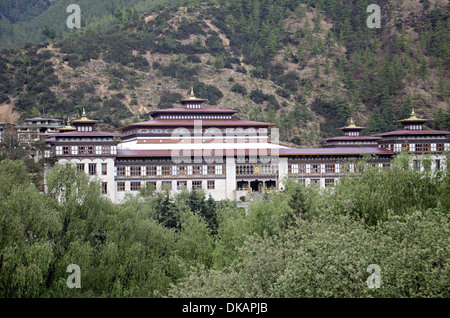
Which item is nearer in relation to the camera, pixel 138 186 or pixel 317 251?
pixel 317 251

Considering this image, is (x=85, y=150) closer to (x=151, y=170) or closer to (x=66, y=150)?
(x=66, y=150)

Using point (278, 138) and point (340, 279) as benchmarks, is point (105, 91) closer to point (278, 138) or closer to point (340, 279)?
point (278, 138)

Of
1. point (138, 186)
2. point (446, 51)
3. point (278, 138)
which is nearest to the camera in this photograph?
point (138, 186)

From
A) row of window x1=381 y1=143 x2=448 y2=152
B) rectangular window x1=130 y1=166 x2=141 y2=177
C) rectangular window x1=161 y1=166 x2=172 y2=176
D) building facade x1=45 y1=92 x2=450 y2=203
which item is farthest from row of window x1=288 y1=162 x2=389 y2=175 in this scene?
rectangular window x1=130 y1=166 x2=141 y2=177

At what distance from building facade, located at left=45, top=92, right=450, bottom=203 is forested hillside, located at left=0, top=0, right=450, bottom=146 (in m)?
32.1

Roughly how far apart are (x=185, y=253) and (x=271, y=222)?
5.92 meters

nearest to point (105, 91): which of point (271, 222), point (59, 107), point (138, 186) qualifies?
point (59, 107)

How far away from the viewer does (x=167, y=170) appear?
211 ft

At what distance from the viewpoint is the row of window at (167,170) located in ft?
208

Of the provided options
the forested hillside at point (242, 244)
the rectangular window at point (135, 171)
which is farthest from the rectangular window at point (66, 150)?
the forested hillside at point (242, 244)

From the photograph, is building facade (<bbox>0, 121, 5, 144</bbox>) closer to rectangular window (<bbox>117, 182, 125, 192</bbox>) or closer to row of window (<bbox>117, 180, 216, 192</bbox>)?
rectangular window (<bbox>117, 182, 125, 192</bbox>)

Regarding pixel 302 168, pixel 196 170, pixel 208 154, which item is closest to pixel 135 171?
pixel 196 170

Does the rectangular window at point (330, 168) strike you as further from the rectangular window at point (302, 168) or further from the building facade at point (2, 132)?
the building facade at point (2, 132)
